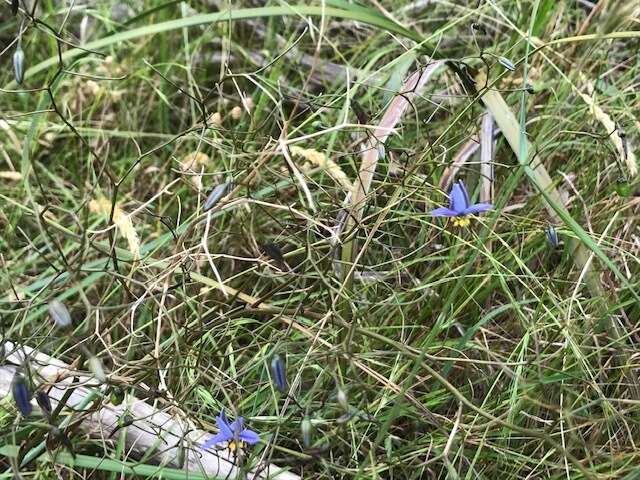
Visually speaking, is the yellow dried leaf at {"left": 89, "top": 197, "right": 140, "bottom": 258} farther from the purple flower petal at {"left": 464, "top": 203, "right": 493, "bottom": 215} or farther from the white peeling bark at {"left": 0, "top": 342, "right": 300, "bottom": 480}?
the purple flower petal at {"left": 464, "top": 203, "right": 493, "bottom": 215}

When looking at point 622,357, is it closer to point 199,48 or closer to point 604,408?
point 604,408

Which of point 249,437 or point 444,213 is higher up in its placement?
point 444,213

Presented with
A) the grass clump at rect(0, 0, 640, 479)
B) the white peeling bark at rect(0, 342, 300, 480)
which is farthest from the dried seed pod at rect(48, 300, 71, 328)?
the white peeling bark at rect(0, 342, 300, 480)

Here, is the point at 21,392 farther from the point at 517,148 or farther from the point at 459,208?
the point at 517,148

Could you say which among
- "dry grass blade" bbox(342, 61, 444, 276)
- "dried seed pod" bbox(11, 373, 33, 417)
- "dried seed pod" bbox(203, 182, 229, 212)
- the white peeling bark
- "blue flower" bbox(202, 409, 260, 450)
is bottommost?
the white peeling bark

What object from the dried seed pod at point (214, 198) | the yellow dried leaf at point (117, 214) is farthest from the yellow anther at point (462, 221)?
the yellow dried leaf at point (117, 214)

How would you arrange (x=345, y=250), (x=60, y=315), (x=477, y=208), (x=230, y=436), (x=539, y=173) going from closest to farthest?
(x=60, y=315), (x=230, y=436), (x=477, y=208), (x=345, y=250), (x=539, y=173)

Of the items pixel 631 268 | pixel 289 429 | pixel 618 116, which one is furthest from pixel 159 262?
pixel 618 116

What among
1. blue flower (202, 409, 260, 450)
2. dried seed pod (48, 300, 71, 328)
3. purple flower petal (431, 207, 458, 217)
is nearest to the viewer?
dried seed pod (48, 300, 71, 328)

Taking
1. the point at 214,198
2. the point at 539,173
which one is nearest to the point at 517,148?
the point at 539,173
